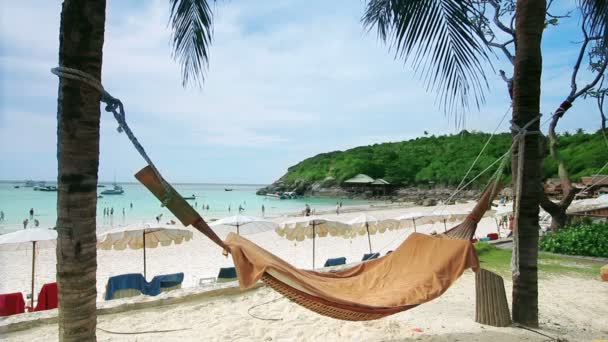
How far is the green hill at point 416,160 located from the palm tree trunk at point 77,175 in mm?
32310

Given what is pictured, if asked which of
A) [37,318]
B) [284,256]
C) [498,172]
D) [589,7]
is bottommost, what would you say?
[284,256]

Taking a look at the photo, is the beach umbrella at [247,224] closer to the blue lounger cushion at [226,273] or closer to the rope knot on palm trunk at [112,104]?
the blue lounger cushion at [226,273]

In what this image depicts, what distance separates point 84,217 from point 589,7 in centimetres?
424

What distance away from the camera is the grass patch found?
5734 millimetres

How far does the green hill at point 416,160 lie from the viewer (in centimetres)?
3550

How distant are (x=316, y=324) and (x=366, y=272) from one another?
24.6 inches

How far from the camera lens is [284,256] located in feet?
32.3

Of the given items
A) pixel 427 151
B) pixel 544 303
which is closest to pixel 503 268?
pixel 544 303

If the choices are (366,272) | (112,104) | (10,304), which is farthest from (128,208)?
(112,104)

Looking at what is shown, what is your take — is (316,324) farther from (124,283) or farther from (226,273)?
(124,283)

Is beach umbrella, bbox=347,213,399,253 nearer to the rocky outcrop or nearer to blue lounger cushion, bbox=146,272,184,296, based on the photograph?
blue lounger cushion, bbox=146,272,184,296

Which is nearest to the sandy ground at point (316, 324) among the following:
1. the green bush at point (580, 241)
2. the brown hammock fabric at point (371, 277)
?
the brown hammock fabric at point (371, 277)

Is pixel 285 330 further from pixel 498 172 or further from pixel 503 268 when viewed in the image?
pixel 503 268

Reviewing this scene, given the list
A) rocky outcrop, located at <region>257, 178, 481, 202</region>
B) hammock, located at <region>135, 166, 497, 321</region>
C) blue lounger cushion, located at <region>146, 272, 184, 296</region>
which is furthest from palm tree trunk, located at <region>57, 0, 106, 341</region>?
rocky outcrop, located at <region>257, 178, 481, 202</region>
